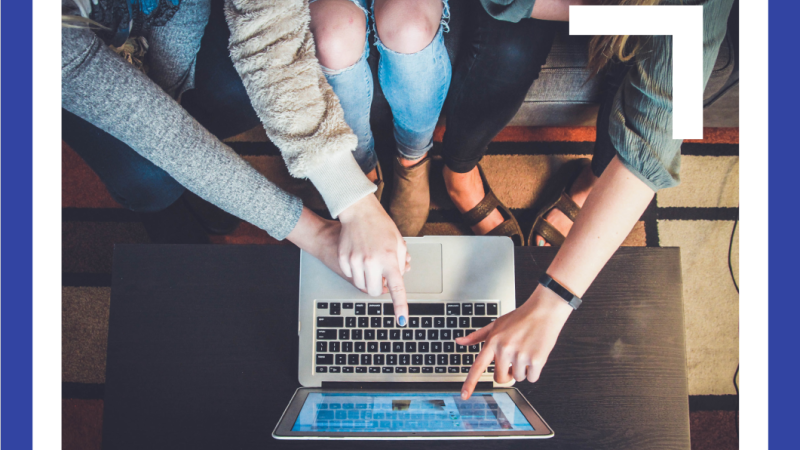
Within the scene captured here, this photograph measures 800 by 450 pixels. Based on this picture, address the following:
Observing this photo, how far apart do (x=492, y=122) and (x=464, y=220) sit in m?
0.37

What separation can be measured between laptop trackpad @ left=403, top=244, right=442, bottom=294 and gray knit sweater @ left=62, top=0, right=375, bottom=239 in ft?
0.48

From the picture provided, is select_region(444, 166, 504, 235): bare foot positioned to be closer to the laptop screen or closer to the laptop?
the laptop

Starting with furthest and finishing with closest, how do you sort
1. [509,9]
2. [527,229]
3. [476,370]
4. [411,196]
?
[527,229] < [411,196] < [509,9] < [476,370]

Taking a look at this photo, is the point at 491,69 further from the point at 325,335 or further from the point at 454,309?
the point at 325,335

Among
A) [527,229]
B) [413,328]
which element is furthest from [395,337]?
[527,229]

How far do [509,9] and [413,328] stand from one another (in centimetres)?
60

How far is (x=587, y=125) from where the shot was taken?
1209 mm

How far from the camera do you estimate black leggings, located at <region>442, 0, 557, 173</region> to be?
30.6 inches

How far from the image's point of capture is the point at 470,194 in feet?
3.65

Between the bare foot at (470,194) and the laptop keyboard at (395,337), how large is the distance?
52cm

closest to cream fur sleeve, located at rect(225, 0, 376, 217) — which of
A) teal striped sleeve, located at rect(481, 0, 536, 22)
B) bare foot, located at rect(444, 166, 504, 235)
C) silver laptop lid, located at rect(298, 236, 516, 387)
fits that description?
silver laptop lid, located at rect(298, 236, 516, 387)
